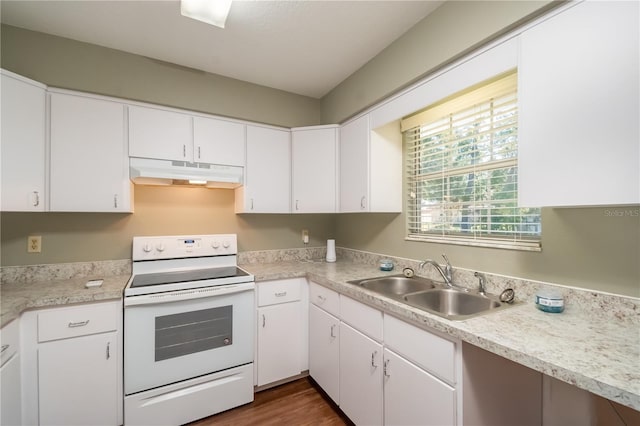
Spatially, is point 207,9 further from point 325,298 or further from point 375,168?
point 325,298

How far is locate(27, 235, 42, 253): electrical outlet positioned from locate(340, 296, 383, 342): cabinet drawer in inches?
85.6

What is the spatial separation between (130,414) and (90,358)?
0.43m

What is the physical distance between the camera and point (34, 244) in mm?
1937

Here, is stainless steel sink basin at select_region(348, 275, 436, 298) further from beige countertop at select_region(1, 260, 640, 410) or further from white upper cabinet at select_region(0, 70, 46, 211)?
white upper cabinet at select_region(0, 70, 46, 211)

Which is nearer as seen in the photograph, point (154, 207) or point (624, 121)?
point (624, 121)

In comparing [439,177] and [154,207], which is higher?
[439,177]

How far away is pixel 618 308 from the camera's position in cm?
113

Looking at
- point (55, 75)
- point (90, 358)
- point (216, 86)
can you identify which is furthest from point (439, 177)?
point (55, 75)

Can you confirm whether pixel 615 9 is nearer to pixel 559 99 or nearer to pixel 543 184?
pixel 559 99

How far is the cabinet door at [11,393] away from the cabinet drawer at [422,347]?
189cm

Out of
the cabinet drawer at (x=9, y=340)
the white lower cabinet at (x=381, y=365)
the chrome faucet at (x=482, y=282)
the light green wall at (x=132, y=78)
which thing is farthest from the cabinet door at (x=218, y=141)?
the chrome faucet at (x=482, y=282)

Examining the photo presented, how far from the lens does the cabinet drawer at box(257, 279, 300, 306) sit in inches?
84.8

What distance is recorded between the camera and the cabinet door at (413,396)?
115 centimetres

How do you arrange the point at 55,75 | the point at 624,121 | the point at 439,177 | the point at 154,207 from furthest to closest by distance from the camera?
1. the point at 154,207
2. the point at 439,177
3. the point at 55,75
4. the point at 624,121
